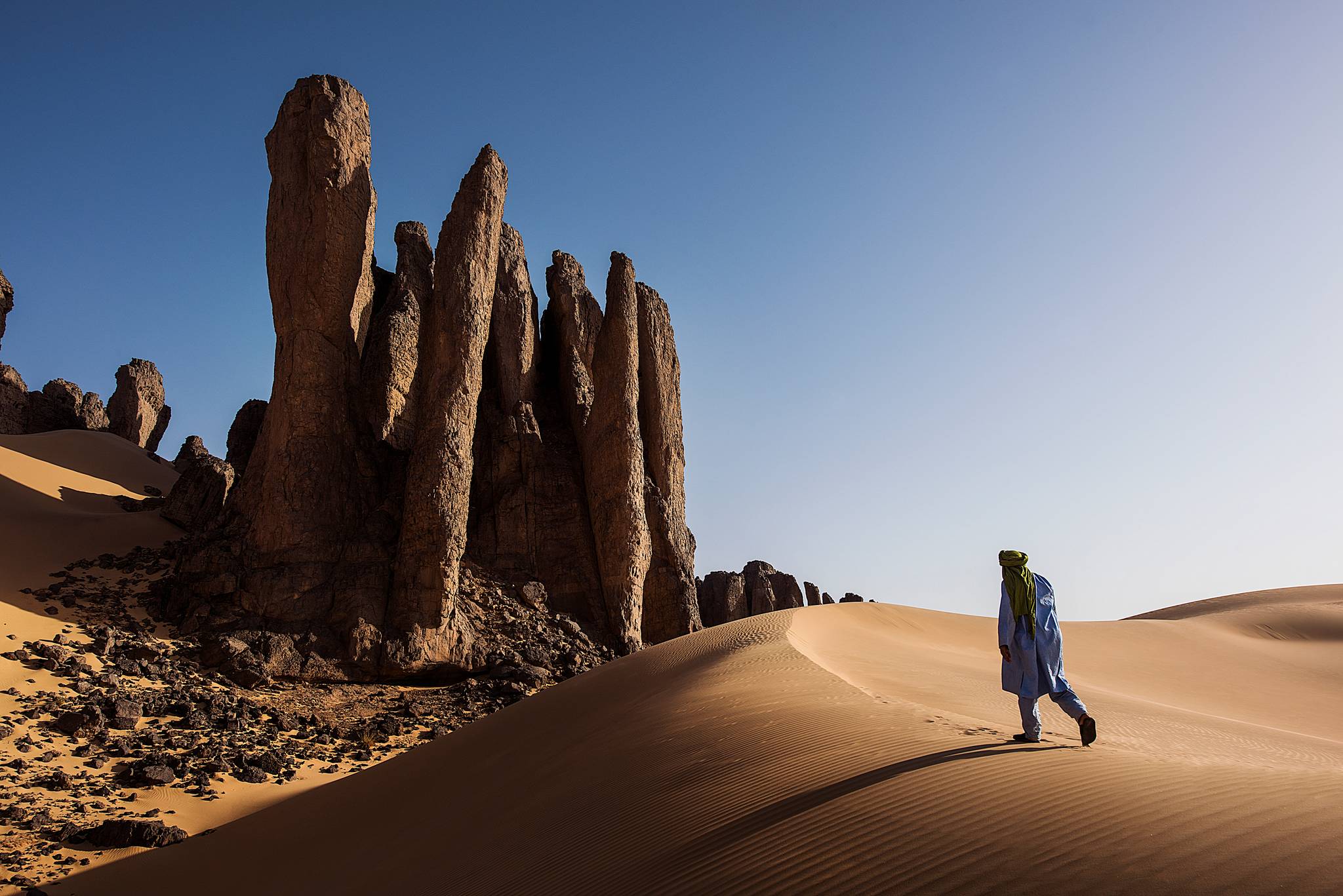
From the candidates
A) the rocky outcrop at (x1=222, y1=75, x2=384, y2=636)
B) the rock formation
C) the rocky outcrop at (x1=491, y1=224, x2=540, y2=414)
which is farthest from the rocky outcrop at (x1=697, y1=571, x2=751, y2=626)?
the rock formation

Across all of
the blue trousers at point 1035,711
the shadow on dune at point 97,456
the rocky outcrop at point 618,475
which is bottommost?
the blue trousers at point 1035,711

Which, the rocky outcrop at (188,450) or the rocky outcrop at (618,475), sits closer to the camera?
the rocky outcrop at (618,475)

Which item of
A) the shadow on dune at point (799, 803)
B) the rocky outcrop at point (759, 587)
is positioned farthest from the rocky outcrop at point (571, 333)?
the shadow on dune at point (799, 803)

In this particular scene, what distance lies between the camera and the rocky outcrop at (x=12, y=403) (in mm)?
33094

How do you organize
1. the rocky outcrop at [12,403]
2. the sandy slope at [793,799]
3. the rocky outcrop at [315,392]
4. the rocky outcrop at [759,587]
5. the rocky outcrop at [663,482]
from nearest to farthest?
the sandy slope at [793,799]
the rocky outcrop at [315,392]
the rocky outcrop at [663,482]
the rocky outcrop at [12,403]
the rocky outcrop at [759,587]

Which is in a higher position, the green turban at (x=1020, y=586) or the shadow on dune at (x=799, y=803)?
the green turban at (x=1020, y=586)

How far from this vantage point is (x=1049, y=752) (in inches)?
212

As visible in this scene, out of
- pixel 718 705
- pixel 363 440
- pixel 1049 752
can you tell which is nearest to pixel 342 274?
pixel 363 440

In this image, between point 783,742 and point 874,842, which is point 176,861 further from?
point 874,842

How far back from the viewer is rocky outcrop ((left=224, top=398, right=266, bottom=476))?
22.3 m

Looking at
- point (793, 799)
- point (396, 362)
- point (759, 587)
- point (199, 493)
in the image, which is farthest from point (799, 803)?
point (759, 587)

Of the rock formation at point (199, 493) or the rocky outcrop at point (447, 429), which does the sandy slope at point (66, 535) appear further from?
the rocky outcrop at point (447, 429)

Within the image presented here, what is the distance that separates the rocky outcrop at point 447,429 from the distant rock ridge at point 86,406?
17.7m

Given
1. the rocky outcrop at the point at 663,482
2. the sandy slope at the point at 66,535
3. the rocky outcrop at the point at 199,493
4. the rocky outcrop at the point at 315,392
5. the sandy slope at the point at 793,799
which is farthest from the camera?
the rocky outcrop at the point at 663,482
